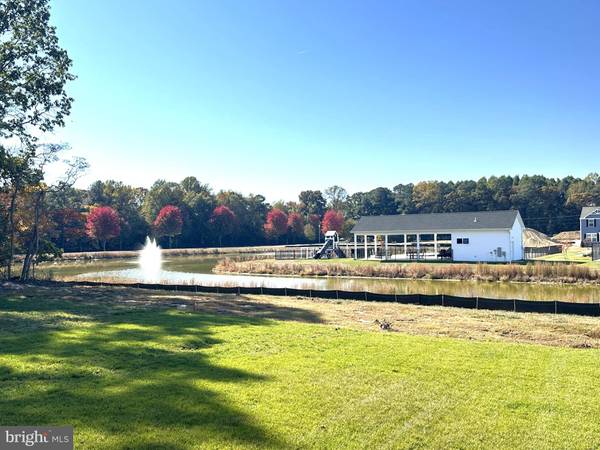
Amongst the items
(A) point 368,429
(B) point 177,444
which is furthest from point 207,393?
(A) point 368,429

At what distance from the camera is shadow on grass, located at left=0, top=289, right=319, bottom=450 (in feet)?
14.4

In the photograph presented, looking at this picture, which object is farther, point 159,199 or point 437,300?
point 159,199

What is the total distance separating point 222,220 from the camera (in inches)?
3088

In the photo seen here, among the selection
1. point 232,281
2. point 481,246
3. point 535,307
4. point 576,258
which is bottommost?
point 232,281

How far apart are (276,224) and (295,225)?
14.7 feet

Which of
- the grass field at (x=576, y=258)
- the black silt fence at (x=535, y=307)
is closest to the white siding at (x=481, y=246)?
the grass field at (x=576, y=258)

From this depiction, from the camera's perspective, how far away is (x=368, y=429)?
4.63 metres

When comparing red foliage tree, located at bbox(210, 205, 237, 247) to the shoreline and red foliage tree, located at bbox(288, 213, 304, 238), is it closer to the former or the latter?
red foliage tree, located at bbox(288, 213, 304, 238)

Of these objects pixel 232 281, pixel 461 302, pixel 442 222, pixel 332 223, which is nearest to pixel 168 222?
pixel 332 223

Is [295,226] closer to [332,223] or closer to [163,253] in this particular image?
[332,223]

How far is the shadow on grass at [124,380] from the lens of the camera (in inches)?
173

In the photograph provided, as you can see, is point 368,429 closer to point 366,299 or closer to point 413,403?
point 413,403

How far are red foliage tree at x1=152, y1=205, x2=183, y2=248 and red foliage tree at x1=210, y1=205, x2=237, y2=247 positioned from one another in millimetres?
7004

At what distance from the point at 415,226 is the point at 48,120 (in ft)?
96.6
